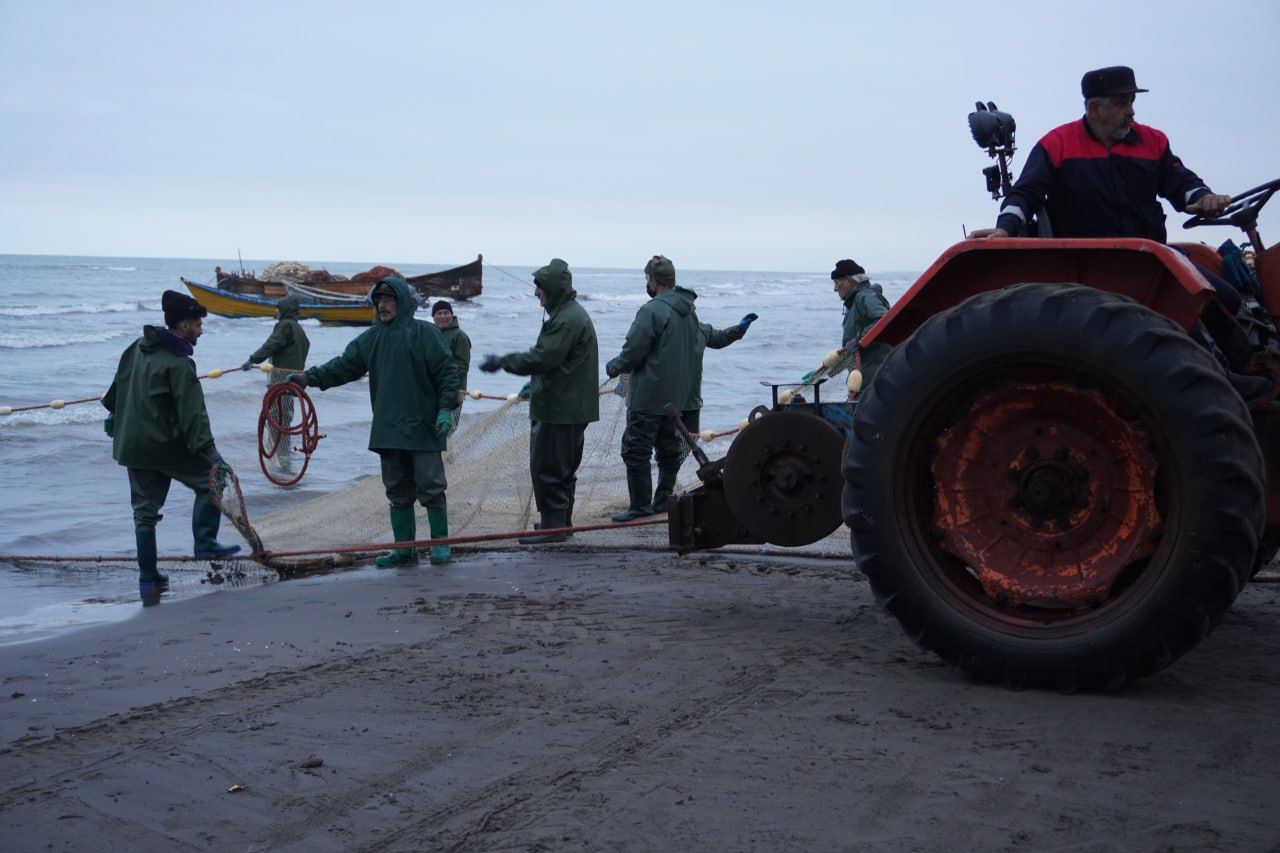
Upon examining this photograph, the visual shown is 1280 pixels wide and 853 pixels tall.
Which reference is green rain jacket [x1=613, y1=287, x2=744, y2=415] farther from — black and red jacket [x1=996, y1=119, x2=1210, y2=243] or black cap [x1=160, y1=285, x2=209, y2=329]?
black and red jacket [x1=996, y1=119, x2=1210, y2=243]

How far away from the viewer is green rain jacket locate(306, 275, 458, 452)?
7.05 m

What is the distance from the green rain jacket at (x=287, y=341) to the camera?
13.0 metres

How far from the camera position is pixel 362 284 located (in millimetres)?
33438

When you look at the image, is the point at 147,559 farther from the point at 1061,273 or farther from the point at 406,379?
the point at 1061,273

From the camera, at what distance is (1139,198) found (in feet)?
14.9

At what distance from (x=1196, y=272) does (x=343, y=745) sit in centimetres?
300

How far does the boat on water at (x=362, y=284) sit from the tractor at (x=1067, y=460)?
26.5 m

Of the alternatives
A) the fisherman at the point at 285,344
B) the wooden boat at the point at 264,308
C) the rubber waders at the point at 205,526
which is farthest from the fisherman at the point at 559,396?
the wooden boat at the point at 264,308

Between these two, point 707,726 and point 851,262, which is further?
point 851,262

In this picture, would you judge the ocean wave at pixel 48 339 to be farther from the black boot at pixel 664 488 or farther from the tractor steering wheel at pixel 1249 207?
the tractor steering wheel at pixel 1249 207

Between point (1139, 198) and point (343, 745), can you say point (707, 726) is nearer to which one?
point (343, 745)

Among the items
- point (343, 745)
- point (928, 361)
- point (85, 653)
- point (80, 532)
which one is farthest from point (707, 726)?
point (80, 532)

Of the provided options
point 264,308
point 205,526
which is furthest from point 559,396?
point 264,308

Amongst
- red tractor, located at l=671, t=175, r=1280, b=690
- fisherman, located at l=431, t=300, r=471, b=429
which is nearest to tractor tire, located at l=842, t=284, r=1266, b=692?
red tractor, located at l=671, t=175, r=1280, b=690
